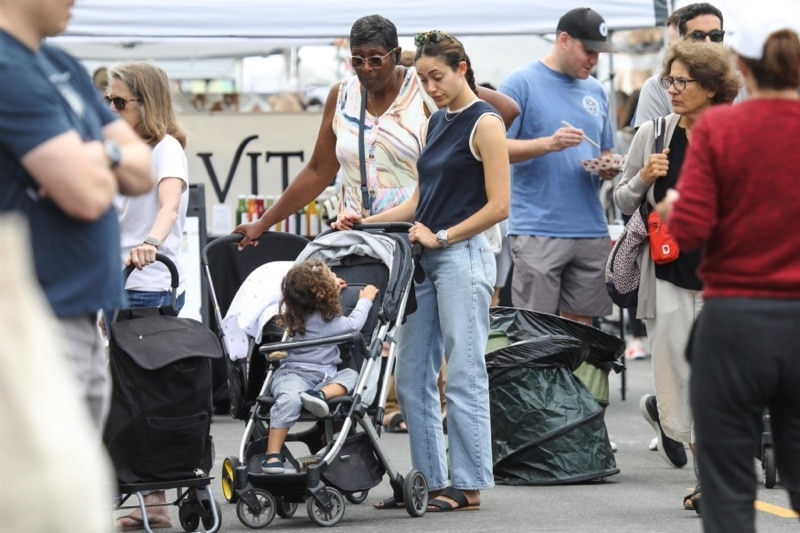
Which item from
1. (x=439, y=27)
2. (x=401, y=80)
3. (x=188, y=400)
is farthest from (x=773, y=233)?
(x=439, y=27)

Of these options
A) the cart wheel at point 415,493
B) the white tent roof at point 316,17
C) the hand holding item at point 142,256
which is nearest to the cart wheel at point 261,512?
the cart wheel at point 415,493

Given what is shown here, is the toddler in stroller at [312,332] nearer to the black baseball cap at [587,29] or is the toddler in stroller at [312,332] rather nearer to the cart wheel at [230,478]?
the cart wheel at [230,478]

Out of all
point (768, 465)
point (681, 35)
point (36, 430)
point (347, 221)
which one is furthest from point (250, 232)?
point (36, 430)

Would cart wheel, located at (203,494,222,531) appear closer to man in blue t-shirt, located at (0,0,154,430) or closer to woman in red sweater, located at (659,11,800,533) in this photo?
man in blue t-shirt, located at (0,0,154,430)

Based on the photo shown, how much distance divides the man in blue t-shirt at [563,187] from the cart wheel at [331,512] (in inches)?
101

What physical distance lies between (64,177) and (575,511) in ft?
12.2

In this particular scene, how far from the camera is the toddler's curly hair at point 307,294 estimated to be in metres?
6.41

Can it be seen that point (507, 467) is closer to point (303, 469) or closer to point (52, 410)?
point (303, 469)

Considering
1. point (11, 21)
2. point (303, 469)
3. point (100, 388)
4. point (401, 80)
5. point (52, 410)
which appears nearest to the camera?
point (52, 410)

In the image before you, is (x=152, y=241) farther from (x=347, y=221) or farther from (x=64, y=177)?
(x=64, y=177)

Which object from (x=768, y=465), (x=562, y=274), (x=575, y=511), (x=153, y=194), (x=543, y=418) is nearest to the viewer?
(x=153, y=194)

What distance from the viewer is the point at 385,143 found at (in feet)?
22.8

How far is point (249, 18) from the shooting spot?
9.99 m

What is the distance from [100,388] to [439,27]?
22.2 ft
